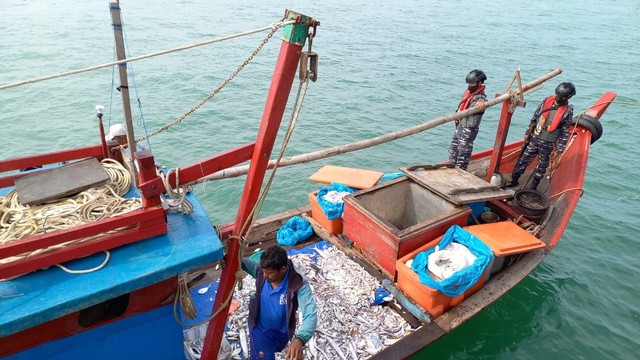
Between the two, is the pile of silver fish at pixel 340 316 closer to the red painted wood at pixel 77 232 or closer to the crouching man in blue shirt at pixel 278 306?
the crouching man in blue shirt at pixel 278 306

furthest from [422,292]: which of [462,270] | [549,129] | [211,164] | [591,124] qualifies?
[591,124]

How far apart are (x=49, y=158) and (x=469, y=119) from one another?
7.58 m

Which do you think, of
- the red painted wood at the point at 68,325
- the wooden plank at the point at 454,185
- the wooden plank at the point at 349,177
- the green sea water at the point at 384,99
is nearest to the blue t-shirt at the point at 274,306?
the red painted wood at the point at 68,325

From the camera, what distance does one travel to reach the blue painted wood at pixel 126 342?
11.7ft

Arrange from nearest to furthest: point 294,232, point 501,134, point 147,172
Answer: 1. point 147,172
2. point 294,232
3. point 501,134

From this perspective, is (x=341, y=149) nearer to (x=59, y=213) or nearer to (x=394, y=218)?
(x=394, y=218)

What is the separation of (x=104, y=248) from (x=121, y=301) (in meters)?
0.61

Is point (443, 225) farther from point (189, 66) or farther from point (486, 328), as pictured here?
point (189, 66)

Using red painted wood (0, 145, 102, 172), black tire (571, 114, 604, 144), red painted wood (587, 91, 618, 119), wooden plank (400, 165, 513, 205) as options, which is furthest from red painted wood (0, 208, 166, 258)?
red painted wood (587, 91, 618, 119)

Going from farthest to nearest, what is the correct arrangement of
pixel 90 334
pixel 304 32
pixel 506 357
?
1. pixel 506 357
2. pixel 90 334
3. pixel 304 32

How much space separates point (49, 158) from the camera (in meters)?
4.33

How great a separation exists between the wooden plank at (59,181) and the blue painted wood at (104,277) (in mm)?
775

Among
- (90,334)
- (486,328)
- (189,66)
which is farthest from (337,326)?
(189,66)

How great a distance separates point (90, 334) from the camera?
366 cm
